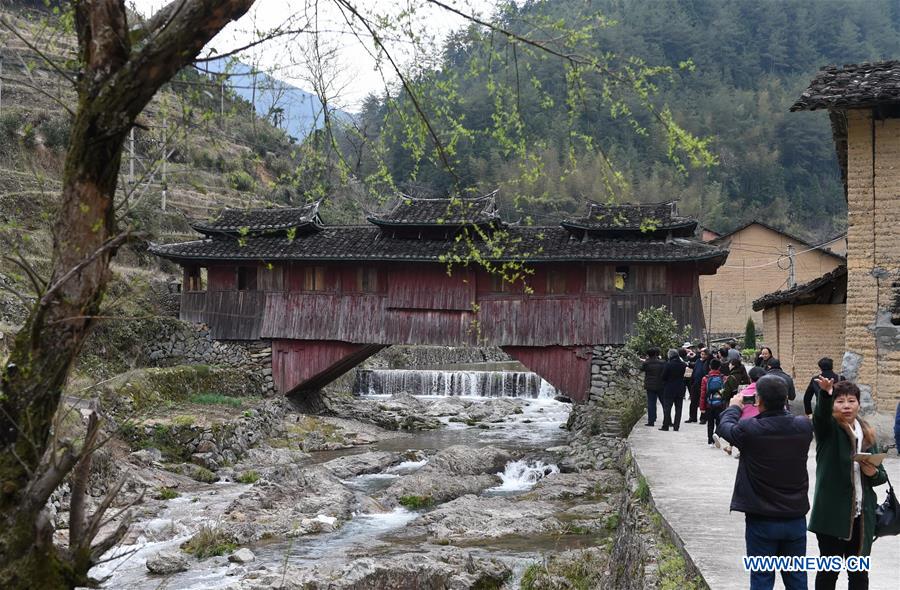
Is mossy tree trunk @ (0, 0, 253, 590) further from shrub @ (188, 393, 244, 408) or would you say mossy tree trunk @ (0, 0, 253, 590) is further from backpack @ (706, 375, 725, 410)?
shrub @ (188, 393, 244, 408)

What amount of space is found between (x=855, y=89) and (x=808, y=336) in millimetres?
6220

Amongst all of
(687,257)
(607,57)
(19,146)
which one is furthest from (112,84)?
(19,146)

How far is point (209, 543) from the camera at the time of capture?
1110cm

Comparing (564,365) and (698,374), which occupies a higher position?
(698,374)

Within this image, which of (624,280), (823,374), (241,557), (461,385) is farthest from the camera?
(461,385)

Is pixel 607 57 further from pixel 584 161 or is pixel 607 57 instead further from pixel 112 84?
pixel 584 161

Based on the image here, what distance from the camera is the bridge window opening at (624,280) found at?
2158cm

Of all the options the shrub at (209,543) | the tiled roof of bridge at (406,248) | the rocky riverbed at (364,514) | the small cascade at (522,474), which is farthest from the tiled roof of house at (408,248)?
the shrub at (209,543)

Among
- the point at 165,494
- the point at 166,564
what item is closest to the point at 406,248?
the point at 165,494

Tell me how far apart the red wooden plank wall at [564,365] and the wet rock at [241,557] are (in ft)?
40.2

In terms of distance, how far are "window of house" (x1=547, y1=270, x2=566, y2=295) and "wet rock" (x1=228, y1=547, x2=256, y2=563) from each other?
12974 mm

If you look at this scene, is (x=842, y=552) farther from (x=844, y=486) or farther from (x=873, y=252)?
(x=873, y=252)

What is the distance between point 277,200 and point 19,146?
12.0 meters

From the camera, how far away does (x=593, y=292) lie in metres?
21.7
